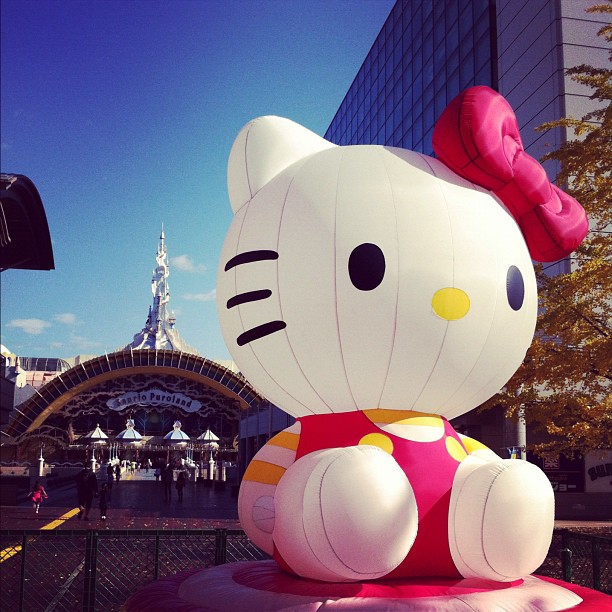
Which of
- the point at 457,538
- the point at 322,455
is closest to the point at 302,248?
the point at 322,455

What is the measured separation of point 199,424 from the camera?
64125 mm

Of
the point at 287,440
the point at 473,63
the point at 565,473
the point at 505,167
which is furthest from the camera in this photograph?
the point at 473,63

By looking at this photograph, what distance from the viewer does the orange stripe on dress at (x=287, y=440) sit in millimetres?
5871

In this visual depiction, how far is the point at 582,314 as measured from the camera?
12453mm

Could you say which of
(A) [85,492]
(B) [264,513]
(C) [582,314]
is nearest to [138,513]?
(A) [85,492]

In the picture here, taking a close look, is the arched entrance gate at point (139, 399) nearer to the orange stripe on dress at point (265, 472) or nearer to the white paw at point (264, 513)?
the orange stripe on dress at point (265, 472)

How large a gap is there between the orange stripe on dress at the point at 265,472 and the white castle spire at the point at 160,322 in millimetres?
74658

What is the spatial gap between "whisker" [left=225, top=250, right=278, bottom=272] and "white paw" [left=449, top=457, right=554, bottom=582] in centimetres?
204

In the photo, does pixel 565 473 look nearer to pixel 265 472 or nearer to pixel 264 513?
pixel 265 472

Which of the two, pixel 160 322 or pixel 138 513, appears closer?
pixel 138 513

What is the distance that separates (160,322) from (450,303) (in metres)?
81.3

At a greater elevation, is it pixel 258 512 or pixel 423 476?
pixel 423 476

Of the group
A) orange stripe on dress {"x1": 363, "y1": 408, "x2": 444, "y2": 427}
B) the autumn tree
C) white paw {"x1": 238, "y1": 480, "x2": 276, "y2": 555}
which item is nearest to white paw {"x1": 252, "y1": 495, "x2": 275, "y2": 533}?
white paw {"x1": 238, "y1": 480, "x2": 276, "y2": 555}

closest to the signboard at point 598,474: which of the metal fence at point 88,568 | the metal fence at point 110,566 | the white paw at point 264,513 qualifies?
the metal fence at point 110,566
